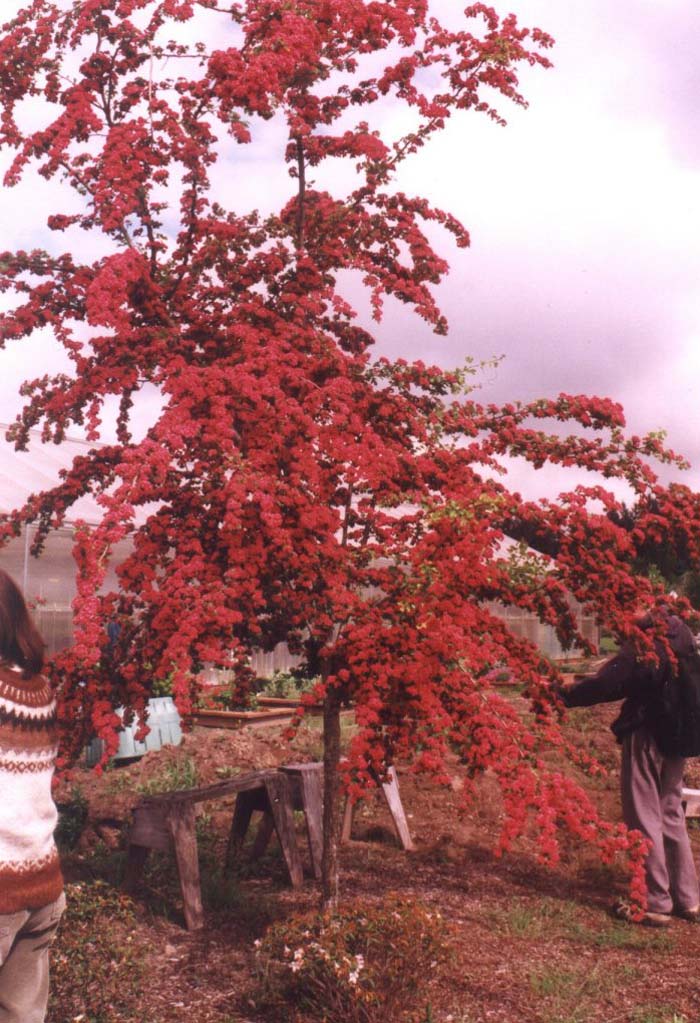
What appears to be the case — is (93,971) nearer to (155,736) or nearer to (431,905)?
(431,905)

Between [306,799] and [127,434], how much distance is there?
107 inches

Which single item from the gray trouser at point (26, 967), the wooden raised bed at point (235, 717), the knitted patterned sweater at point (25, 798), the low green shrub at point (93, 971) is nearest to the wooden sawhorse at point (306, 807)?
the low green shrub at point (93, 971)

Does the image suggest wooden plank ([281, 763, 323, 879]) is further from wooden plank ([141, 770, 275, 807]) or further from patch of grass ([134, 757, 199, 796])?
patch of grass ([134, 757, 199, 796])

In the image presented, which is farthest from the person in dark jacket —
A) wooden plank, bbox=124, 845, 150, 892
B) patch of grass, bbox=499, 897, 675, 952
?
wooden plank, bbox=124, 845, 150, 892

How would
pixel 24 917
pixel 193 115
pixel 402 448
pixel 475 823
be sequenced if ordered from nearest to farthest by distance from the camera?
pixel 24 917
pixel 402 448
pixel 193 115
pixel 475 823

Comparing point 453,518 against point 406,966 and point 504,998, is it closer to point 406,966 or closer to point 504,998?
point 406,966

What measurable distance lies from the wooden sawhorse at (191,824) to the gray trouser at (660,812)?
6.75 ft

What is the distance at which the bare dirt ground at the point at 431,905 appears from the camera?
455 centimetres

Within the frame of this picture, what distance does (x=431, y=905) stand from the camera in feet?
20.1

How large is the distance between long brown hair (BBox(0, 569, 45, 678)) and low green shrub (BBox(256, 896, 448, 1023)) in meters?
2.05

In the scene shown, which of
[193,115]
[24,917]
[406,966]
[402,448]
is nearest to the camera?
[24,917]

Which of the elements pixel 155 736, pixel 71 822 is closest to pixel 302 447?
pixel 71 822

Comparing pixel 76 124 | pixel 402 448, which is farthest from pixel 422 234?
pixel 76 124

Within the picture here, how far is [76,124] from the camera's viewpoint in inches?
216
